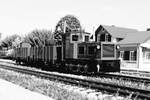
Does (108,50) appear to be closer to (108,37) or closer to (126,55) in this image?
(126,55)

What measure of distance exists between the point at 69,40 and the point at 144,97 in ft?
33.1

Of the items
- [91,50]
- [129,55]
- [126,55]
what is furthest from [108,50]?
[126,55]

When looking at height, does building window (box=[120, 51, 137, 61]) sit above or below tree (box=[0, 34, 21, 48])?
below

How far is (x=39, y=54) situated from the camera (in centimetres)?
2109

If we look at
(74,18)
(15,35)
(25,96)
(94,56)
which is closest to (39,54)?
(94,56)

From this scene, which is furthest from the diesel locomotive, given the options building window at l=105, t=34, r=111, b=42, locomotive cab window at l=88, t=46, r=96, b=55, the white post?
building window at l=105, t=34, r=111, b=42

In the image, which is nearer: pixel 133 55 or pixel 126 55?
pixel 133 55

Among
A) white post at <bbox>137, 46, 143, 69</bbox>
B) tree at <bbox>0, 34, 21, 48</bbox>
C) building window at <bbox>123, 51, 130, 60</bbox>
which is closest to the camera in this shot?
white post at <bbox>137, 46, 143, 69</bbox>

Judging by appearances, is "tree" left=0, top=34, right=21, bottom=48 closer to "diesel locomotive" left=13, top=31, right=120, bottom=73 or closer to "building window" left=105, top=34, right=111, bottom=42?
"building window" left=105, top=34, right=111, bottom=42

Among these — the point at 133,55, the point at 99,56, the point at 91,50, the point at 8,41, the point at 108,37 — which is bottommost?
the point at 99,56

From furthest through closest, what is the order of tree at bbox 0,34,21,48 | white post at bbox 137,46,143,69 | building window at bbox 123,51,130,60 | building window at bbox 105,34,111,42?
1. tree at bbox 0,34,21,48
2. building window at bbox 105,34,111,42
3. building window at bbox 123,51,130,60
4. white post at bbox 137,46,143,69

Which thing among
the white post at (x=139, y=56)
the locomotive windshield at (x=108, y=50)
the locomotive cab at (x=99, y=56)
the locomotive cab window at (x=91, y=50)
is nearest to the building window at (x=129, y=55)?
the white post at (x=139, y=56)

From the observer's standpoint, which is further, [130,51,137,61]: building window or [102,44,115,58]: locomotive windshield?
[130,51,137,61]: building window

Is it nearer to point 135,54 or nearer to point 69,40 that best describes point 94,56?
point 69,40
